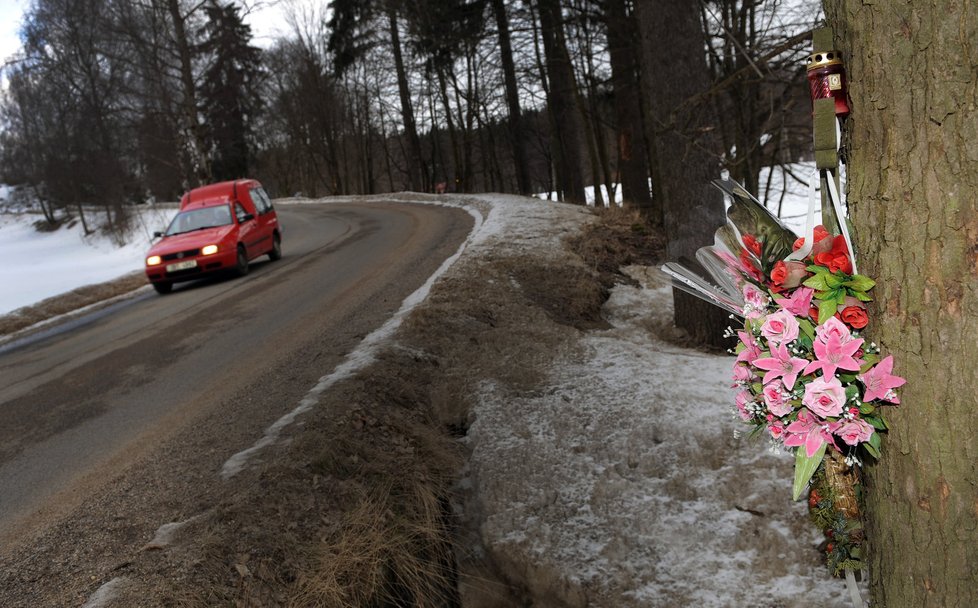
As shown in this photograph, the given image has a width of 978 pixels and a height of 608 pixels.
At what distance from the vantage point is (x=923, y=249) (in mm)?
1755

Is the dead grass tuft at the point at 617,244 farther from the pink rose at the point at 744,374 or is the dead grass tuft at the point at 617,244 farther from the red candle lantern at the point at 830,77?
Answer: the red candle lantern at the point at 830,77

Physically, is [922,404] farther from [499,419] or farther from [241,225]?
[241,225]

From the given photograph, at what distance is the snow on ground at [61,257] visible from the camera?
2386 centimetres

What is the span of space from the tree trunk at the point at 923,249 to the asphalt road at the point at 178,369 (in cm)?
415

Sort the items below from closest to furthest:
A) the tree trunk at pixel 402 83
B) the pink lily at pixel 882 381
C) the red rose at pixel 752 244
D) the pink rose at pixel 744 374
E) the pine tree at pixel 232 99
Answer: the pink lily at pixel 882 381 < the red rose at pixel 752 244 < the pink rose at pixel 744 374 < the tree trunk at pixel 402 83 < the pine tree at pixel 232 99

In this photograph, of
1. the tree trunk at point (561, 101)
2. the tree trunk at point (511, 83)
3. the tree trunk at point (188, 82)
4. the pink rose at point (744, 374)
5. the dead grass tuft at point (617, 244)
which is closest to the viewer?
the pink rose at point (744, 374)

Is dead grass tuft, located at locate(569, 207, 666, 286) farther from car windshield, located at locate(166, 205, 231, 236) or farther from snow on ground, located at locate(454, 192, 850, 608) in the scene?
car windshield, located at locate(166, 205, 231, 236)

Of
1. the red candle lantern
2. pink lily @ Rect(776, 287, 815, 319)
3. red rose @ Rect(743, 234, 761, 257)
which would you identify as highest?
the red candle lantern

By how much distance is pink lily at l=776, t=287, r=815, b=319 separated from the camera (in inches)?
76.7

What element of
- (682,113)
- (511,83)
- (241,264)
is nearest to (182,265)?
(241,264)

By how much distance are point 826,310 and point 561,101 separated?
19.9m

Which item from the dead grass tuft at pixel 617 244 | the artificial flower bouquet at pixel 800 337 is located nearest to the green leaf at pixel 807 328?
the artificial flower bouquet at pixel 800 337

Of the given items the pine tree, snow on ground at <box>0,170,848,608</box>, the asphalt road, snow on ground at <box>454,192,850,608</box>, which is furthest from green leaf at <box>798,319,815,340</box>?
the pine tree

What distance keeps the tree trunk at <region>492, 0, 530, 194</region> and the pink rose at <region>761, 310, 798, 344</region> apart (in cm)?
1867
